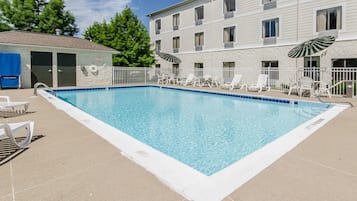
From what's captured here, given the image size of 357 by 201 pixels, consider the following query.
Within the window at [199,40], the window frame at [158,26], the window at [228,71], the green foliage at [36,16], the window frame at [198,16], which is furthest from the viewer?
the green foliage at [36,16]

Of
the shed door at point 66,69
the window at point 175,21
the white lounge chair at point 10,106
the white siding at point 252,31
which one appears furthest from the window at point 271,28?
the white lounge chair at point 10,106

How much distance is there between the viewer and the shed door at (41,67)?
1595 cm

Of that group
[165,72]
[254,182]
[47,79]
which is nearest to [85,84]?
[47,79]

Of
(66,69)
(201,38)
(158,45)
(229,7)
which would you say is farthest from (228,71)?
(66,69)

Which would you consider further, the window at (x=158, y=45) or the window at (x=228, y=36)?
the window at (x=158, y=45)

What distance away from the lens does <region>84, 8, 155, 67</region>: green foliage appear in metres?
23.2

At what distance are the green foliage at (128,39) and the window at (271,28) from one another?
11.2 meters

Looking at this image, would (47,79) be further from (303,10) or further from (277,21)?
(303,10)

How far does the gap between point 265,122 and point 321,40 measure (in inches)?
246

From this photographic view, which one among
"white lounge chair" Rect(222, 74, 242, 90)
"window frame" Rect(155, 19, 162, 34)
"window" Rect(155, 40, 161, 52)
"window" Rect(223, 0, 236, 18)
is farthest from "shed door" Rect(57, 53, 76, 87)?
"window" Rect(223, 0, 236, 18)

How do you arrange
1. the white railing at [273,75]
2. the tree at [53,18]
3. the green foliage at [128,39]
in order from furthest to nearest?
the tree at [53,18] → the green foliage at [128,39] → the white railing at [273,75]

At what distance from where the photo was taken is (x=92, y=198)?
7.56 feet

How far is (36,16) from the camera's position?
30.5 metres

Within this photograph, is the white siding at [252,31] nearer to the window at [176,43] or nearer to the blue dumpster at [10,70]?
the window at [176,43]
